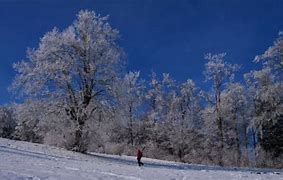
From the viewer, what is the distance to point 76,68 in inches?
1252

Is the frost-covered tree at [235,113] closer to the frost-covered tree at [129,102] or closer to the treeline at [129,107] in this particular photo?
the treeline at [129,107]

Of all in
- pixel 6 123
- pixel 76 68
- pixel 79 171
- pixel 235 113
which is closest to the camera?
pixel 79 171

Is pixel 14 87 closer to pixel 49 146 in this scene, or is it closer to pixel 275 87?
pixel 49 146

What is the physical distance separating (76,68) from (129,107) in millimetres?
6967

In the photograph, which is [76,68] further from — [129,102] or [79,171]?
[79,171]

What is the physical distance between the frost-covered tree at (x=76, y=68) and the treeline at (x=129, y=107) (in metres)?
0.07

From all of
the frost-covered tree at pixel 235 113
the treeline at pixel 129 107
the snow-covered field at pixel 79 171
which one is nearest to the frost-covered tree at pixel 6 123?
the treeline at pixel 129 107

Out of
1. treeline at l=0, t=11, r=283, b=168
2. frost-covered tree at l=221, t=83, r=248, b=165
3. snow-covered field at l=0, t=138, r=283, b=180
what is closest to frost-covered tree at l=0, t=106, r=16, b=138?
treeline at l=0, t=11, r=283, b=168

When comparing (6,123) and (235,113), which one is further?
(6,123)

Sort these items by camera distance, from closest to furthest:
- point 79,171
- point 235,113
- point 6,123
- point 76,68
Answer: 1. point 79,171
2. point 76,68
3. point 235,113
4. point 6,123

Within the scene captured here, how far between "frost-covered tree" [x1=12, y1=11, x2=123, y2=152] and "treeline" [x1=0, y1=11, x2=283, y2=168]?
0.07 meters

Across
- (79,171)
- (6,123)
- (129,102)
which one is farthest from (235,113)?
(6,123)

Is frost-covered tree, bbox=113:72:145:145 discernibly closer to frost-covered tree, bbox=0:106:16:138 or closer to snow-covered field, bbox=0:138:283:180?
snow-covered field, bbox=0:138:283:180

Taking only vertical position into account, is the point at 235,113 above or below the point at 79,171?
above
